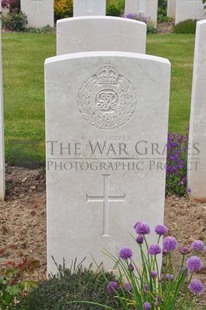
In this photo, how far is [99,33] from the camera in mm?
6172

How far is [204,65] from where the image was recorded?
5.79 metres

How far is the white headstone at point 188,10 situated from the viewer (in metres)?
17.0

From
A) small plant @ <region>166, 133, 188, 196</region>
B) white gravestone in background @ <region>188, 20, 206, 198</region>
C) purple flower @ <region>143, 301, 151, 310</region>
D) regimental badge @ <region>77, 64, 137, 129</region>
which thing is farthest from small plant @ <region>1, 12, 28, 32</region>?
purple flower @ <region>143, 301, 151, 310</region>

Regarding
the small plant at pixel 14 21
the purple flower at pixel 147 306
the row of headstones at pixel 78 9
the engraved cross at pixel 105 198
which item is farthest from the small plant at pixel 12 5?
the purple flower at pixel 147 306

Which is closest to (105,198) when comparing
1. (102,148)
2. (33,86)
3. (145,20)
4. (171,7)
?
(102,148)

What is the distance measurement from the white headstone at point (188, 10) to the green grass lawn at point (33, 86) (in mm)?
1645

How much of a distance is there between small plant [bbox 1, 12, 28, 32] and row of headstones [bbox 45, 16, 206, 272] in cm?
1252

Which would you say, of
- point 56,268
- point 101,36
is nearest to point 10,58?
point 101,36

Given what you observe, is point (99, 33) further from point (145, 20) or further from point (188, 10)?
point (188, 10)

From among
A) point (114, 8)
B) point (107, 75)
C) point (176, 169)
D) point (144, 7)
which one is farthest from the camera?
point (114, 8)

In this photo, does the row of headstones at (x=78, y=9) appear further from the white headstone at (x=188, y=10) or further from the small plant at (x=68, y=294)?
the small plant at (x=68, y=294)

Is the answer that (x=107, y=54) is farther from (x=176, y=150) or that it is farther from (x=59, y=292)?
(x=176, y=150)

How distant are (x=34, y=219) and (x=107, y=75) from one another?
1884 mm

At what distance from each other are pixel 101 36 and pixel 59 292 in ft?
9.90
